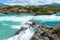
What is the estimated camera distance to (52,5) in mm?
6043

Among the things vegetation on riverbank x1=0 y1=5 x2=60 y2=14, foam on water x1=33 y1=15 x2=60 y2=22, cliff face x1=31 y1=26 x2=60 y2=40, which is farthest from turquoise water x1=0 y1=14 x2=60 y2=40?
cliff face x1=31 y1=26 x2=60 y2=40

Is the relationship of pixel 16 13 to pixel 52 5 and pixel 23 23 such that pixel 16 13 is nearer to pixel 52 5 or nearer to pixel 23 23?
pixel 23 23

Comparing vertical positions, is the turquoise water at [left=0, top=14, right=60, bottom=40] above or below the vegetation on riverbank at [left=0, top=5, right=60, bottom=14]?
below

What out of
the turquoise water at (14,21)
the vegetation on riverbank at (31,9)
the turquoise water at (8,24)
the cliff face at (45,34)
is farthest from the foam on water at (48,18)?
the turquoise water at (8,24)

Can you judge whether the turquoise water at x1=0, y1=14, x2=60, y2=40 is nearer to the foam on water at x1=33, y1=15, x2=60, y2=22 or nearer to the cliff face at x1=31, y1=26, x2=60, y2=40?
the foam on water at x1=33, y1=15, x2=60, y2=22

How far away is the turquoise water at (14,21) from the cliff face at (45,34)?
325mm

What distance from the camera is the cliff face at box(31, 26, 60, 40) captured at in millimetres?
5047

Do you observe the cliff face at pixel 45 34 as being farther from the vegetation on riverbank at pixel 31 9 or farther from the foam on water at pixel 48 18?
the vegetation on riverbank at pixel 31 9

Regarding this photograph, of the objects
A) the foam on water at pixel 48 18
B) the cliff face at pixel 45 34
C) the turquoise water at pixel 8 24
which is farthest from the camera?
the turquoise water at pixel 8 24

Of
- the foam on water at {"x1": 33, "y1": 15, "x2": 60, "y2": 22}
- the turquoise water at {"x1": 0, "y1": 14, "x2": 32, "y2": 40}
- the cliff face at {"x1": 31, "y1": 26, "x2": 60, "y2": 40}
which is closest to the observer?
the cliff face at {"x1": 31, "y1": 26, "x2": 60, "y2": 40}

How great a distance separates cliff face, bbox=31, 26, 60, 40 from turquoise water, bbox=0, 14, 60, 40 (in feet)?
1.07

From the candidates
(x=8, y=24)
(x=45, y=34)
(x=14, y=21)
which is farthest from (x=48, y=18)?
(x=8, y=24)

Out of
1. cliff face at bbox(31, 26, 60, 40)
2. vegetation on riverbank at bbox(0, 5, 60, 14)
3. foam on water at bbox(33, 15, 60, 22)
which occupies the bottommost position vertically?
cliff face at bbox(31, 26, 60, 40)

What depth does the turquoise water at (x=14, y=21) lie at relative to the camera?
18.3 feet
